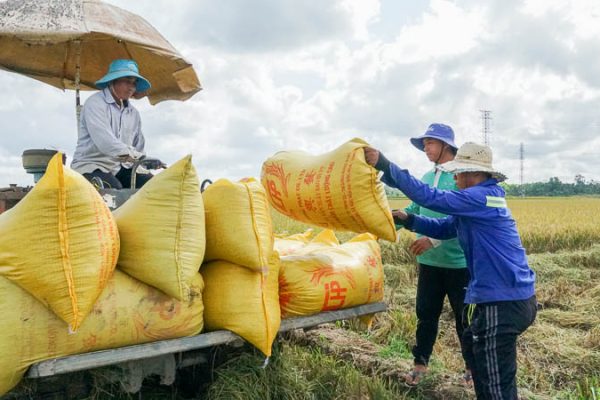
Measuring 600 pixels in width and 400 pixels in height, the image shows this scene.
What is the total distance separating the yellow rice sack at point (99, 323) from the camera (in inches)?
86.2

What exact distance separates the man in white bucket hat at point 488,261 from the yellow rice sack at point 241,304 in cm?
95

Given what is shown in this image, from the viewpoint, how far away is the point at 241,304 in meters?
2.68

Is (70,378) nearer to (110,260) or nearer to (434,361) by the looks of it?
(110,260)

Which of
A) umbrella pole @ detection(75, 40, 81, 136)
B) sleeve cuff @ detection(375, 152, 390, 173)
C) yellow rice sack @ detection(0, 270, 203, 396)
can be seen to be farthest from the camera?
umbrella pole @ detection(75, 40, 81, 136)

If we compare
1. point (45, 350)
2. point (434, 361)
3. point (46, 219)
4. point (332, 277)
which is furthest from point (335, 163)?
point (434, 361)

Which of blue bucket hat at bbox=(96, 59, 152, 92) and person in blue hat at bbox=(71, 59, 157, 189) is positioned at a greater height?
blue bucket hat at bbox=(96, 59, 152, 92)

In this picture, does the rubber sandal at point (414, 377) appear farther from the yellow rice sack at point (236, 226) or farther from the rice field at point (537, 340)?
the yellow rice sack at point (236, 226)

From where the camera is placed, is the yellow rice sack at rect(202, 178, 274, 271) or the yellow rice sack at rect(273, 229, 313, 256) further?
the yellow rice sack at rect(273, 229, 313, 256)

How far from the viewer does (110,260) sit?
7.77 feet

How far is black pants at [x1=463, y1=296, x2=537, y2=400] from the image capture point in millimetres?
2789

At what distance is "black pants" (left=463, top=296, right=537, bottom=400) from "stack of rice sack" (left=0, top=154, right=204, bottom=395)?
158 centimetres

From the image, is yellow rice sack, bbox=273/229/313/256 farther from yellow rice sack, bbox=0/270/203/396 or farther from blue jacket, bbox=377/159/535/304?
yellow rice sack, bbox=0/270/203/396

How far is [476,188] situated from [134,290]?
1.87 meters

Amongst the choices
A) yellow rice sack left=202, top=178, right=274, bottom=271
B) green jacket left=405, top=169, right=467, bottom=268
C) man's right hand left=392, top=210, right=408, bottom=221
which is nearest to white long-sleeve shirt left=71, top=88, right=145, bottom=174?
yellow rice sack left=202, top=178, right=274, bottom=271
